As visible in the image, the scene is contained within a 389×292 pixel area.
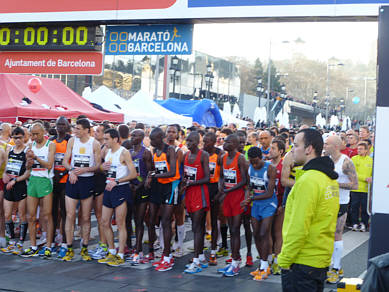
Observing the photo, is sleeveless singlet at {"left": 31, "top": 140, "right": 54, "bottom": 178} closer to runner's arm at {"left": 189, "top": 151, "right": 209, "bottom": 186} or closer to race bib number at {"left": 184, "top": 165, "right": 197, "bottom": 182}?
race bib number at {"left": 184, "top": 165, "right": 197, "bottom": 182}

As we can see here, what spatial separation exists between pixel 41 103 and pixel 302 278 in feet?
53.2

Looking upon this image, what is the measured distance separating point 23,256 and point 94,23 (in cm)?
447

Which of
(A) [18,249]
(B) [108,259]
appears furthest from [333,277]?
(A) [18,249]

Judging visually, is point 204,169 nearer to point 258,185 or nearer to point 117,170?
point 258,185

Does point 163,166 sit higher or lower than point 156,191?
higher

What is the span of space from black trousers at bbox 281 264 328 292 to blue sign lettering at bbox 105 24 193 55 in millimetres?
6372

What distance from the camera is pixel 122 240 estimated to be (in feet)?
29.3

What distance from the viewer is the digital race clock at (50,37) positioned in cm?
1098

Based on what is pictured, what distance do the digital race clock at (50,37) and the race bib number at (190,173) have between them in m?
3.51

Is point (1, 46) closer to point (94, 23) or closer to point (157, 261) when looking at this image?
point (94, 23)

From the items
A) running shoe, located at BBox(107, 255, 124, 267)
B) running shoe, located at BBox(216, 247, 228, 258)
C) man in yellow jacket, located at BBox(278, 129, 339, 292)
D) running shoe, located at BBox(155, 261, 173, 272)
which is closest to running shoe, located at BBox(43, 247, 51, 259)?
running shoe, located at BBox(107, 255, 124, 267)

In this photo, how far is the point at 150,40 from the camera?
10.6 m

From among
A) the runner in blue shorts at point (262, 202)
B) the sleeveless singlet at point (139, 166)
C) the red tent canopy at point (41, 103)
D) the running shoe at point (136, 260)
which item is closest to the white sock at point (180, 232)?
the running shoe at point (136, 260)

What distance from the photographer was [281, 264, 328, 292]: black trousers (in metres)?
4.43
